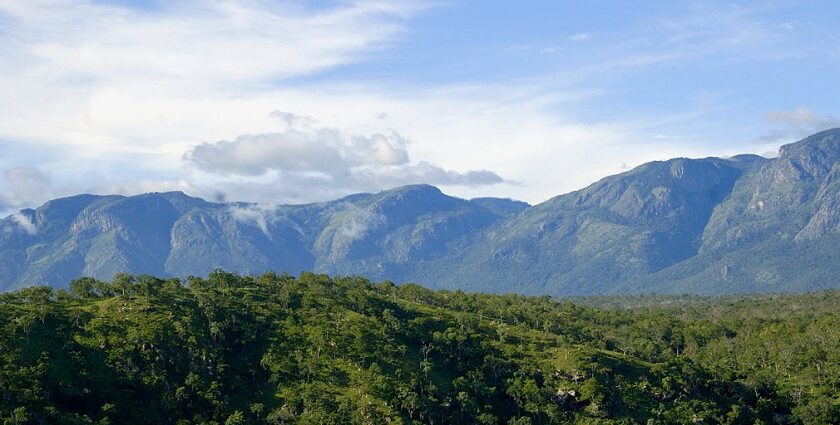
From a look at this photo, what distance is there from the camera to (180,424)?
200 meters

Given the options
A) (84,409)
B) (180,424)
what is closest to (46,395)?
(84,409)

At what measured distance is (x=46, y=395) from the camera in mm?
195750

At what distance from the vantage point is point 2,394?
18850 cm

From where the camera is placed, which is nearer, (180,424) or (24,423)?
(24,423)

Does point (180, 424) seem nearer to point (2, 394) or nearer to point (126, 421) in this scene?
point (126, 421)

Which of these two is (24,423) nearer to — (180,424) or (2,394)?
(2,394)

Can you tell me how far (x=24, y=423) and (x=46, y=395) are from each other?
1304 cm

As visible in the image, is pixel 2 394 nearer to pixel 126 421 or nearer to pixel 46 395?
pixel 46 395

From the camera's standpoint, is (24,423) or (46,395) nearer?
(24,423)

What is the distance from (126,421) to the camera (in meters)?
200

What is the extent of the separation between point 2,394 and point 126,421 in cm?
2660

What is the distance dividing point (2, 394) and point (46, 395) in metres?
9.75

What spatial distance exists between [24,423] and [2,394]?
1014 cm

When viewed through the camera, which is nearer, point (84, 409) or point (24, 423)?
point (24, 423)
